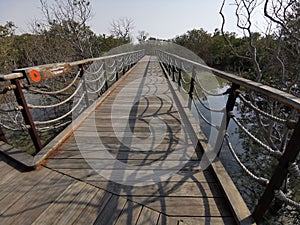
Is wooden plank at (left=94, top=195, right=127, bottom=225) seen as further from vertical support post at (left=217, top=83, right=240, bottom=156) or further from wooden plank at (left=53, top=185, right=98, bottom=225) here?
vertical support post at (left=217, top=83, right=240, bottom=156)

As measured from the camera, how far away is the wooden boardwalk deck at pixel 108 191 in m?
1.20

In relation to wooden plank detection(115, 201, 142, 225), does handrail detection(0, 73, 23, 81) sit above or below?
above

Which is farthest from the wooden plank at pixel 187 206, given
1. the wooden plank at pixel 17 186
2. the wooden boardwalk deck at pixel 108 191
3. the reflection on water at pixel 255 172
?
the reflection on water at pixel 255 172

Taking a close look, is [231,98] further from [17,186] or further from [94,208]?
[17,186]

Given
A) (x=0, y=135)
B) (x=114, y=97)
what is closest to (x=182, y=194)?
(x=0, y=135)

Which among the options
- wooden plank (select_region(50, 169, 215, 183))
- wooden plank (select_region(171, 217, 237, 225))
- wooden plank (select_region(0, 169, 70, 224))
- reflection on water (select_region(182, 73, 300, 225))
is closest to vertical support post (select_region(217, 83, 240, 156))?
wooden plank (select_region(50, 169, 215, 183))

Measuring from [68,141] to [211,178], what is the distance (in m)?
1.60

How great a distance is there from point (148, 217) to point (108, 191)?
1.25 feet

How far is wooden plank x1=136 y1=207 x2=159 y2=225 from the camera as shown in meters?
1.16

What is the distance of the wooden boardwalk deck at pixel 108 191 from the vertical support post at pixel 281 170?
210 mm

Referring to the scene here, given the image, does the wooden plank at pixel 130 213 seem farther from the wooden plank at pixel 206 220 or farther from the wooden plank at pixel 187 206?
the wooden plank at pixel 206 220

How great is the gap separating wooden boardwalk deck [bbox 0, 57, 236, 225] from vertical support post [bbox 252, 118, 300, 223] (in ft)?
0.69

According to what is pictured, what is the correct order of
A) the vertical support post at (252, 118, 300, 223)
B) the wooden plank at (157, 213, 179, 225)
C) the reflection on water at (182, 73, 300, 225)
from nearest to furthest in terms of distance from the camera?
1. the vertical support post at (252, 118, 300, 223)
2. the wooden plank at (157, 213, 179, 225)
3. the reflection on water at (182, 73, 300, 225)

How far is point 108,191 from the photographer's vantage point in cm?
140
